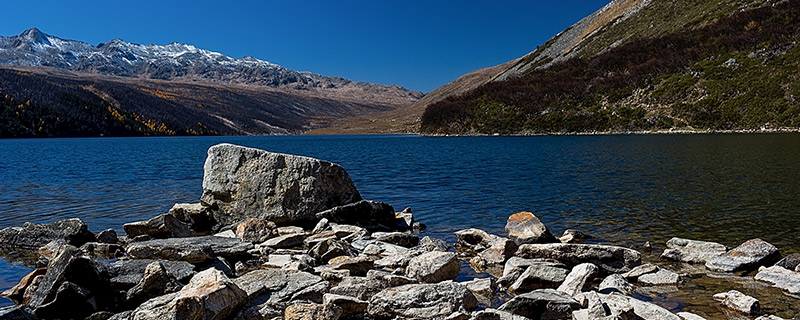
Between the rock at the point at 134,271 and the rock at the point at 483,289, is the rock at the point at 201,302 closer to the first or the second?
the rock at the point at 134,271

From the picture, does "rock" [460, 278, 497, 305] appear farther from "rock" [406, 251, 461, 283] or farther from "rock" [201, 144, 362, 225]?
"rock" [201, 144, 362, 225]

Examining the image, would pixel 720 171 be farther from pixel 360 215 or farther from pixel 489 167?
pixel 360 215

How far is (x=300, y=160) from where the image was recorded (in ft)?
65.5

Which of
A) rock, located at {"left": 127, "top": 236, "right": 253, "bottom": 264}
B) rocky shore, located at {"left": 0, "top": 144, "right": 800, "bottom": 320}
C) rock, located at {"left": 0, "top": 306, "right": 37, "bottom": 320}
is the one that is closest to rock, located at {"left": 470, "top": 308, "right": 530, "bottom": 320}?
rocky shore, located at {"left": 0, "top": 144, "right": 800, "bottom": 320}

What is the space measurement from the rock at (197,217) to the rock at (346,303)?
1258cm

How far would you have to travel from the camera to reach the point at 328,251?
13.9 metres

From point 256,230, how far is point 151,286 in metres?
7.76

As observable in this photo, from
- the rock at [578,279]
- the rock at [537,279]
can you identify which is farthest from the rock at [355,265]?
the rock at [578,279]

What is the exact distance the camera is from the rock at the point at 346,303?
9.05 metres

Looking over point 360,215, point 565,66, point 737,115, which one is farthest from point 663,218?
point 565,66

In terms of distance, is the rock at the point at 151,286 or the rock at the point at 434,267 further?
the rock at the point at 434,267

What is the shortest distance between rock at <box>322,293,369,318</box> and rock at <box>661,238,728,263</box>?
9481 millimetres

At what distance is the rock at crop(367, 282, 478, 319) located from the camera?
9.09m

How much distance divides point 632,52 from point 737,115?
160ft
